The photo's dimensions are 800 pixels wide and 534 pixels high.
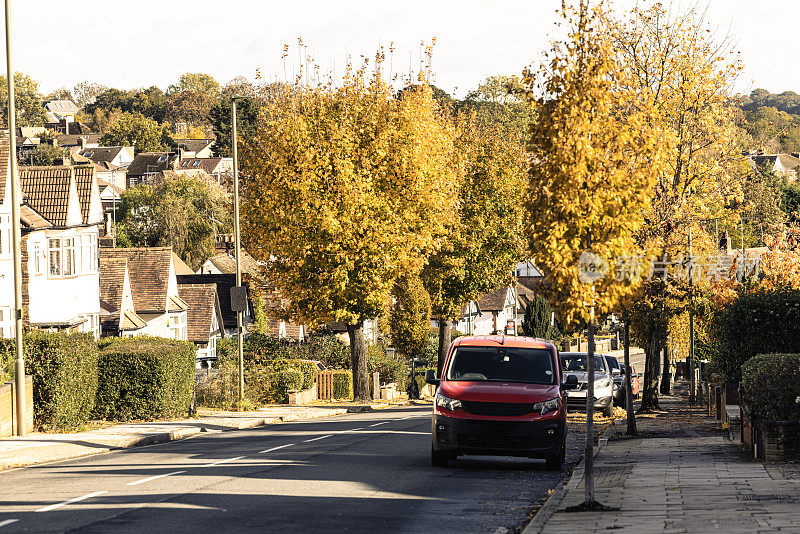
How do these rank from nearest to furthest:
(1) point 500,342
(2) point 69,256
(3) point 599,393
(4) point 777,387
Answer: (4) point 777,387 → (1) point 500,342 → (3) point 599,393 → (2) point 69,256

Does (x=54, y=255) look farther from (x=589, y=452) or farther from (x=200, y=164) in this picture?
(x=200, y=164)

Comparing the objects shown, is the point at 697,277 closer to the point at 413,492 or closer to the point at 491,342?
the point at 491,342

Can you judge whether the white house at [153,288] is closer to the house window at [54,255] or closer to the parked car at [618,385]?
the house window at [54,255]

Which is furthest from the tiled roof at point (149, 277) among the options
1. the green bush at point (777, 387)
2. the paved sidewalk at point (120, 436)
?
the green bush at point (777, 387)

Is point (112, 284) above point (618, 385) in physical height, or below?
above

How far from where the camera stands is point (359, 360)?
4028 centimetres

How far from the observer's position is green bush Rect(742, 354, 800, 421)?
15.4 m

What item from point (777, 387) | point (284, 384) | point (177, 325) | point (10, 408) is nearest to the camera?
point (777, 387)

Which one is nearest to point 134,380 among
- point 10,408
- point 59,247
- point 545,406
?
point 10,408

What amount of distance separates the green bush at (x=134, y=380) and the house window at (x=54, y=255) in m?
18.1

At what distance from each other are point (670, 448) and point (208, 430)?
1162 centimetres

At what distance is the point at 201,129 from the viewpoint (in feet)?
638

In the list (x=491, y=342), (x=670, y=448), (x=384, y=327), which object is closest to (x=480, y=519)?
(x=491, y=342)

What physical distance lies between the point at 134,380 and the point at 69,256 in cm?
2062
